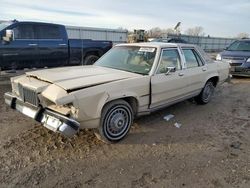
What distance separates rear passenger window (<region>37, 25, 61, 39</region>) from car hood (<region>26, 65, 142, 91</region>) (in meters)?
5.25

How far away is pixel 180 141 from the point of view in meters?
4.41

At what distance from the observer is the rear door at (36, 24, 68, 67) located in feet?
30.5

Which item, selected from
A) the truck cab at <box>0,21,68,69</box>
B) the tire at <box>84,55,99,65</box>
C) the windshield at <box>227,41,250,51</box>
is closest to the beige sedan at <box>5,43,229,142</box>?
the truck cab at <box>0,21,68,69</box>

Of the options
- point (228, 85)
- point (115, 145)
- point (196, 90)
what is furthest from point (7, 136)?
point (228, 85)

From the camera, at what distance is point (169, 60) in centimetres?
520

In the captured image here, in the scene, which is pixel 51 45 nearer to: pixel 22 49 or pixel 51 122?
pixel 22 49

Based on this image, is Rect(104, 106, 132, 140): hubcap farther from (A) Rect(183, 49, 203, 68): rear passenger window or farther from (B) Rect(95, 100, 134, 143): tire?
(A) Rect(183, 49, 203, 68): rear passenger window

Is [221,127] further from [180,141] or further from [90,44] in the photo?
[90,44]

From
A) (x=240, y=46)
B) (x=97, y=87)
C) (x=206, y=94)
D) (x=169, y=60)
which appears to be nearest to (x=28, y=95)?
(x=97, y=87)

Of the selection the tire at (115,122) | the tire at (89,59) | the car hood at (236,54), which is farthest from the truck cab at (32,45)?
the car hood at (236,54)

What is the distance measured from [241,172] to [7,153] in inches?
130

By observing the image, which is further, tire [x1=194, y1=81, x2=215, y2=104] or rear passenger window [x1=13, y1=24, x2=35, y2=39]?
rear passenger window [x1=13, y1=24, x2=35, y2=39]

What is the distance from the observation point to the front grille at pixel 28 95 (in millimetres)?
3826

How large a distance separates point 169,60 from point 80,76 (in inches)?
75.5
